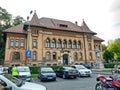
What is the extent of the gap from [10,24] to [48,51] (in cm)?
1924

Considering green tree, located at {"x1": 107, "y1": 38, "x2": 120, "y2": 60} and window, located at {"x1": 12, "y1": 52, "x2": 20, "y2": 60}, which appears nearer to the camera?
window, located at {"x1": 12, "y1": 52, "x2": 20, "y2": 60}

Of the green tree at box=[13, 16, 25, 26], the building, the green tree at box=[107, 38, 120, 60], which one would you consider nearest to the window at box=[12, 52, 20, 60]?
the building

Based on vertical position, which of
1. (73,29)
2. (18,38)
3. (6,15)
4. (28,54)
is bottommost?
(28,54)

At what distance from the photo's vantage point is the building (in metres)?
42.2

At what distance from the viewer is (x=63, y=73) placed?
22.1 m

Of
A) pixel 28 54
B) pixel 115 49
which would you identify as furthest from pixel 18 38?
pixel 115 49

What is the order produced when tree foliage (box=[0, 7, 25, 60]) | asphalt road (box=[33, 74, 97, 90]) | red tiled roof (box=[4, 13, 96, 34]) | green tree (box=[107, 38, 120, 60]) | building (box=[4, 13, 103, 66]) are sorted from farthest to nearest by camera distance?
green tree (box=[107, 38, 120, 60]), tree foliage (box=[0, 7, 25, 60]), red tiled roof (box=[4, 13, 96, 34]), building (box=[4, 13, 103, 66]), asphalt road (box=[33, 74, 97, 90])

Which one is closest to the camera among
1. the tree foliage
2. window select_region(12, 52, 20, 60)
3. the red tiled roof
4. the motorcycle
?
the motorcycle

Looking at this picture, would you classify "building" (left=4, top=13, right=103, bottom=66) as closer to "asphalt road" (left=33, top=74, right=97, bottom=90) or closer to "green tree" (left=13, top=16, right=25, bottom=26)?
"green tree" (left=13, top=16, right=25, bottom=26)

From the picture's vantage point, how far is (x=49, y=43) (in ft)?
154

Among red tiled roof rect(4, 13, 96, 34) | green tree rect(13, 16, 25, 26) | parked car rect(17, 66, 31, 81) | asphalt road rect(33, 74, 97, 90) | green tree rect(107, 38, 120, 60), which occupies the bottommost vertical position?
asphalt road rect(33, 74, 97, 90)

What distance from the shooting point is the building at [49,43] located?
42250 mm

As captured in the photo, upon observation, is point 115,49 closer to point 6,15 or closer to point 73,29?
point 73,29

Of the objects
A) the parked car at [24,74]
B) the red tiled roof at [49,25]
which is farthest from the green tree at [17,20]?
the parked car at [24,74]
